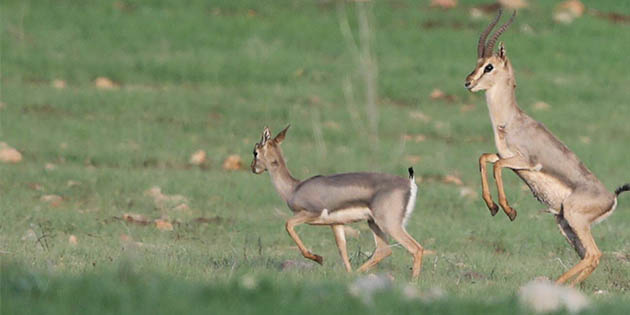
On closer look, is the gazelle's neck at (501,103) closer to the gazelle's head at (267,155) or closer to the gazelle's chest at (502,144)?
the gazelle's chest at (502,144)

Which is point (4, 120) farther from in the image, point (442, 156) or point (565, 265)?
point (565, 265)

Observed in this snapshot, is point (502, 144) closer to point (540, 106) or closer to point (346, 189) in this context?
point (346, 189)

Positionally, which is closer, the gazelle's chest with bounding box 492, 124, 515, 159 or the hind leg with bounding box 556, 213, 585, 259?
the hind leg with bounding box 556, 213, 585, 259

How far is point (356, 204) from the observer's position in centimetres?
1048

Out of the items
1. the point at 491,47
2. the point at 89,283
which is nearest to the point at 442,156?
the point at 491,47

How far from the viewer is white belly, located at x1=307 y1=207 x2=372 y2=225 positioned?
10477mm

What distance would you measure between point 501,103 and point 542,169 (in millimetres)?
671

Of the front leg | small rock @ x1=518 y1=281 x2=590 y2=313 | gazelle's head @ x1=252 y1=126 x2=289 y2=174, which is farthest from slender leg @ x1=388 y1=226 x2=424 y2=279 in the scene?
small rock @ x1=518 y1=281 x2=590 y2=313

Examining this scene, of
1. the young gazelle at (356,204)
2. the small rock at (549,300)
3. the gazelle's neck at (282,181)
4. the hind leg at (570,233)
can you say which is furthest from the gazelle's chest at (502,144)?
the small rock at (549,300)

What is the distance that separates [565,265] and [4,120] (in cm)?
979

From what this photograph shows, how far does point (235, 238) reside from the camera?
510 inches

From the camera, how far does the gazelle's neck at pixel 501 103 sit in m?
10.7

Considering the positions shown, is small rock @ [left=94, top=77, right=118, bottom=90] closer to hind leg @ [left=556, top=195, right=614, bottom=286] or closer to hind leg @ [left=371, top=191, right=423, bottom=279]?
hind leg @ [left=371, top=191, right=423, bottom=279]

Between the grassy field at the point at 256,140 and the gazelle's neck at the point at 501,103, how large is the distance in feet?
4.08
